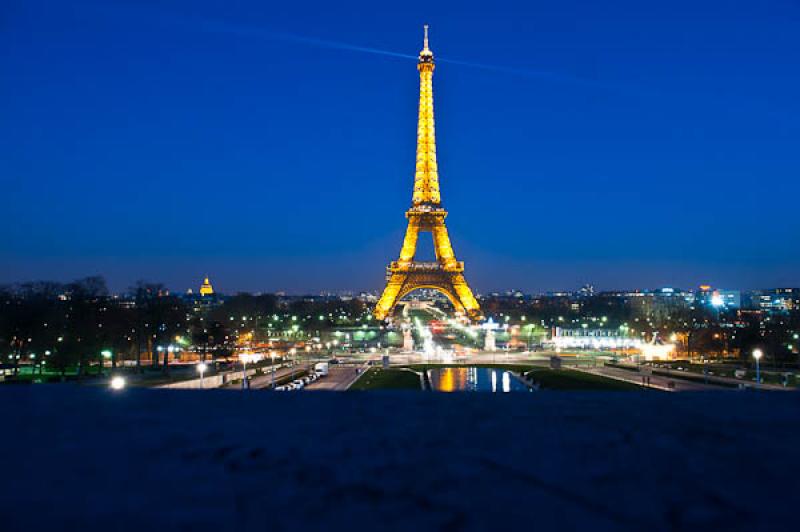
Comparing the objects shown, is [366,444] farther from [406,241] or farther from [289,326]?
[289,326]

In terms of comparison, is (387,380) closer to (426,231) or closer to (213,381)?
(213,381)

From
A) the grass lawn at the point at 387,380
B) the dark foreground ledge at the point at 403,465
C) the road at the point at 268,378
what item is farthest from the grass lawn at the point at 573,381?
the dark foreground ledge at the point at 403,465

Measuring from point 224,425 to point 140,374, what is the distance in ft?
115

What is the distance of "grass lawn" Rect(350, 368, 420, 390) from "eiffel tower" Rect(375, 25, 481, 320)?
42003 millimetres

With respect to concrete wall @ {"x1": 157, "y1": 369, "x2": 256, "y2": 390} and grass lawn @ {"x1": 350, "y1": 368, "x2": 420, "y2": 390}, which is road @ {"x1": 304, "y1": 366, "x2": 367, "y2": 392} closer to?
grass lawn @ {"x1": 350, "y1": 368, "x2": 420, "y2": 390}

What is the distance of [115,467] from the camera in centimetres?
312

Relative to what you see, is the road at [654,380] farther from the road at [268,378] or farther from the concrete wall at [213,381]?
the concrete wall at [213,381]

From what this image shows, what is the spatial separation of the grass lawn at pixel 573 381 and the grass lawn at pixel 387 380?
578cm

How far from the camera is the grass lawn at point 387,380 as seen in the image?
29.8m

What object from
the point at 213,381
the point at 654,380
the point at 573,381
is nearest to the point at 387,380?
the point at 213,381

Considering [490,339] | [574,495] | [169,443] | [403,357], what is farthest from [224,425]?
[490,339]

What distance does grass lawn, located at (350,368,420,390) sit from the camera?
29.8 metres

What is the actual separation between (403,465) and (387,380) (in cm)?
2990

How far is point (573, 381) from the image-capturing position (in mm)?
30984
